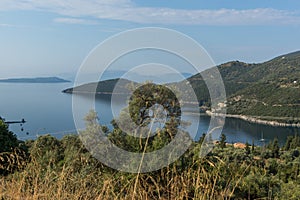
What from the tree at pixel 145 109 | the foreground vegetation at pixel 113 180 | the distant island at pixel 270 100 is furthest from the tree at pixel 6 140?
the distant island at pixel 270 100

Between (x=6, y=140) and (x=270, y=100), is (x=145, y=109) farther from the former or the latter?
(x=270, y=100)

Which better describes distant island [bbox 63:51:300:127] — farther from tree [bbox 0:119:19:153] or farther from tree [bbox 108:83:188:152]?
tree [bbox 108:83:188:152]

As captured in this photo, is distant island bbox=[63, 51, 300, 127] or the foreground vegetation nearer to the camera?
the foreground vegetation

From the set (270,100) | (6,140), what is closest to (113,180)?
(6,140)

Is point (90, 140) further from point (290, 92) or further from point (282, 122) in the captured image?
point (290, 92)

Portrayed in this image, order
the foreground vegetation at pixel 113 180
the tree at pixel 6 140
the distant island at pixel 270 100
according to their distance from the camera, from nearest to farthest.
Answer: the foreground vegetation at pixel 113 180 < the tree at pixel 6 140 < the distant island at pixel 270 100

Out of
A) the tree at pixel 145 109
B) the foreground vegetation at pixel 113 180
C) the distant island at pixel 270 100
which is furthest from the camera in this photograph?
the distant island at pixel 270 100

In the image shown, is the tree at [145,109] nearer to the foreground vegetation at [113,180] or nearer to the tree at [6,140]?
the foreground vegetation at [113,180]

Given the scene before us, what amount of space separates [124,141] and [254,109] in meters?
81.3

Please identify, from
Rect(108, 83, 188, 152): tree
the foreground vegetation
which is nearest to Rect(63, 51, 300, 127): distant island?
Rect(108, 83, 188, 152): tree

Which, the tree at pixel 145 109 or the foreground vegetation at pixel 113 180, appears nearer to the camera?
the foreground vegetation at pixel 113 180

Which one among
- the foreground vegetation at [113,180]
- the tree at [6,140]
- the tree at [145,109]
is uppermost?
the tree at [145,109]

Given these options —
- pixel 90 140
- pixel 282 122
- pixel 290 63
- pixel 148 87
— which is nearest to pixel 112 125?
pixel 90 140

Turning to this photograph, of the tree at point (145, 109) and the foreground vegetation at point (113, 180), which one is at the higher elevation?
the tree at point (145, 109)
